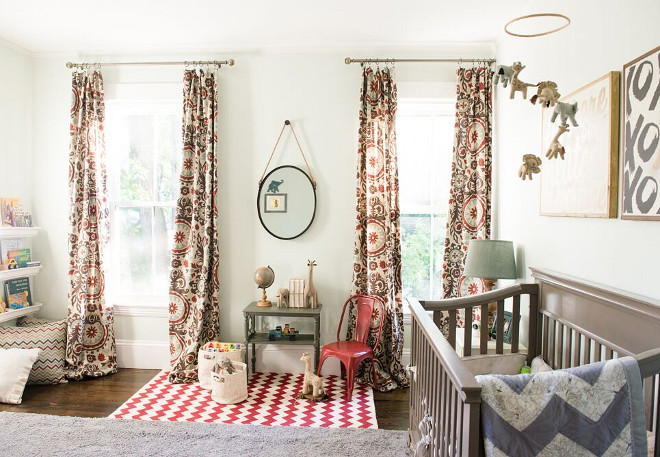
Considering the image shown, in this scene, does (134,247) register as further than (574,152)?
Yes

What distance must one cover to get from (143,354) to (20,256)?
1.24 m

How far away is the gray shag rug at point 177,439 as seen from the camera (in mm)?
2588

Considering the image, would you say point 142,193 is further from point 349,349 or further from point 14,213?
point 349,349

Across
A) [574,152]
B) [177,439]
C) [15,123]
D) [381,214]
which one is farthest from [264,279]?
[15,123]

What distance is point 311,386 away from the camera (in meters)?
3.36

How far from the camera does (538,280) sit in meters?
2.61

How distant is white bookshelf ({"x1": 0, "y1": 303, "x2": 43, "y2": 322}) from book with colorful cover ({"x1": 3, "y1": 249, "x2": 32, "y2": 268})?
1.15ft

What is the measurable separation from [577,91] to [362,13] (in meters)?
1.47

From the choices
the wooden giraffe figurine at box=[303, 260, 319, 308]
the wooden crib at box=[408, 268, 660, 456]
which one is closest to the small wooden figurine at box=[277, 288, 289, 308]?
the wooden giraffe figurine at box=[303, 260, 319, 308]

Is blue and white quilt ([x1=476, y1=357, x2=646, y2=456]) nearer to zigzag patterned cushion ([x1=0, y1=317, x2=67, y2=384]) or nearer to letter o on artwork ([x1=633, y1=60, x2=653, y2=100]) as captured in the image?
letter o on artwork ([x1=633, y1=60, x2=653, y2=100])

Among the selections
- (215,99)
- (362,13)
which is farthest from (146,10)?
(362,13)

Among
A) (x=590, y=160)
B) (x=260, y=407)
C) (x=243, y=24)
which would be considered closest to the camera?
(x=590, y=160)

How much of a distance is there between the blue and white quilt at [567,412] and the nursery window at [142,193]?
10.7 feet

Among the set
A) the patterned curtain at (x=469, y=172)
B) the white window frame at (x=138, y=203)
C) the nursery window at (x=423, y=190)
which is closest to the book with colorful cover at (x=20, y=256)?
the white window frame at (x=138, y=203)
